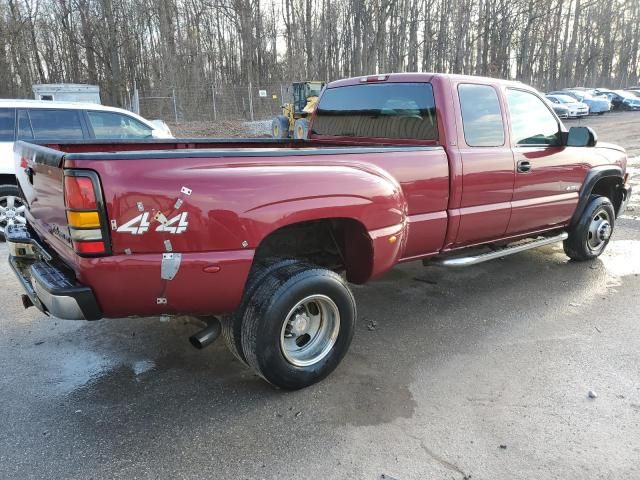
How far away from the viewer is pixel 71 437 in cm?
275

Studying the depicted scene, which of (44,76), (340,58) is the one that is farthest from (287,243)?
(340,58)

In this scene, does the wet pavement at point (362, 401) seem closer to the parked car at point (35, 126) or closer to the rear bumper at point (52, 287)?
the rear bumper at point (52, 287)

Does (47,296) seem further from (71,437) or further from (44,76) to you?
(44,76)

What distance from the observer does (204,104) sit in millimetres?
29156

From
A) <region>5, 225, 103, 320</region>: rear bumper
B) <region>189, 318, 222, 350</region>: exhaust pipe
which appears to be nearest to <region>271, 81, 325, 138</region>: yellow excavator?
<region>5, 225, 103, 320</region>: rear bumper

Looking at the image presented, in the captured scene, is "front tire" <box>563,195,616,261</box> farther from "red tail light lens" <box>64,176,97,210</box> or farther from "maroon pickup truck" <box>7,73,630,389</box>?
"red tail light lens" <box>64,176,97,210</box>

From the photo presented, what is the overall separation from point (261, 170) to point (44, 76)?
36.1 m

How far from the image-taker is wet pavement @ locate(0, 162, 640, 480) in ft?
8.40

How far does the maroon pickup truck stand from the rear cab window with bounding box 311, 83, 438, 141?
16mm

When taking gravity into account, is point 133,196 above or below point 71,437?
above

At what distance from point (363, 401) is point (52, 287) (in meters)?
1.89

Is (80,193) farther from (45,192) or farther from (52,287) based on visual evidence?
(45,192)

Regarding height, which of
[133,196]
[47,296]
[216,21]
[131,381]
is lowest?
[131,381]

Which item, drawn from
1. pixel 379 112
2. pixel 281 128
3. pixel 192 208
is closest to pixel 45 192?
pixel 192 208
